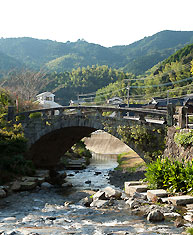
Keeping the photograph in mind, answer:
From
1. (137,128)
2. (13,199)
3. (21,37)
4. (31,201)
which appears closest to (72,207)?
(31,201)

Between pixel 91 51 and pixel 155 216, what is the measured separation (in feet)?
484

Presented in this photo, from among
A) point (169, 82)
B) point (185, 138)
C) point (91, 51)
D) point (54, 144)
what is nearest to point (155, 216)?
point (185, 138)

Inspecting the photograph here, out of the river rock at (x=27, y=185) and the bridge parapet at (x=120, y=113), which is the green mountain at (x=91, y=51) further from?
the river rock at (x=27, y=185)

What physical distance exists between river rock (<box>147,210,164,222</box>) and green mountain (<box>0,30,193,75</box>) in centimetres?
11652

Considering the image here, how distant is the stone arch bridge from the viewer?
1738cm

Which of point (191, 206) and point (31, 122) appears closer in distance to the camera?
point (191, 206)

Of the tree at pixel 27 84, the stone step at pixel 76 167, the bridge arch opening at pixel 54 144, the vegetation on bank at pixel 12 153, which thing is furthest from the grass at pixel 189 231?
the tree at pixel 27 84

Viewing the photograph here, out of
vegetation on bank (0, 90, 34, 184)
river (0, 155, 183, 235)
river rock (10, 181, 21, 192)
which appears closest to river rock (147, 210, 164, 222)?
river (0, 155, 183, 235)

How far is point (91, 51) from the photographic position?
152 metres

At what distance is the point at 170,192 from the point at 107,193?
3189 millimetres

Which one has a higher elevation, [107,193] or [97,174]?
[107,193]

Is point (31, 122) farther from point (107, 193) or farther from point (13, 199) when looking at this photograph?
point (107, 193)

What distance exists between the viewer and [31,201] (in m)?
14.3

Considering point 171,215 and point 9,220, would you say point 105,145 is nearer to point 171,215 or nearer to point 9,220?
point 9,220
